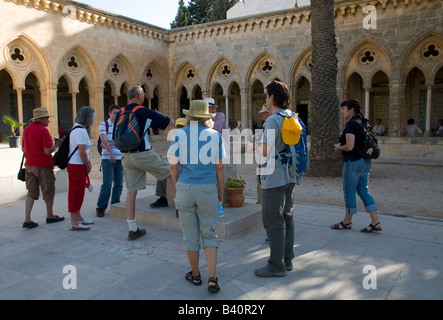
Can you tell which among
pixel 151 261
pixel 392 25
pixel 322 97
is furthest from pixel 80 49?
pixel 151 261

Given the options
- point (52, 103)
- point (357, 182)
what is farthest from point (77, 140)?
point (52, 103)

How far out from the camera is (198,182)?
2.97 m

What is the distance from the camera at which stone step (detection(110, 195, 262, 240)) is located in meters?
4.34

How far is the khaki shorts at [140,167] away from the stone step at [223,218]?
2.25ft

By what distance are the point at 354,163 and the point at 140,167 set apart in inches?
105

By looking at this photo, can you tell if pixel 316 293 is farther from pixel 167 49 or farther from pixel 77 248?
pixel 167 49

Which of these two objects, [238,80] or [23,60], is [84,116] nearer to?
[23,60]

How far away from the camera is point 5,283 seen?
3141mm

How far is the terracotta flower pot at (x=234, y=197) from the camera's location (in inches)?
200

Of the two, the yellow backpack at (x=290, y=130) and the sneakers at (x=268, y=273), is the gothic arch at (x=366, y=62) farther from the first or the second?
the sneakers at (x=268, y=273)

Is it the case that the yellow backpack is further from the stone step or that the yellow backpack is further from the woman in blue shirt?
the stone step

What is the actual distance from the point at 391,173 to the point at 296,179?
26.6 ft

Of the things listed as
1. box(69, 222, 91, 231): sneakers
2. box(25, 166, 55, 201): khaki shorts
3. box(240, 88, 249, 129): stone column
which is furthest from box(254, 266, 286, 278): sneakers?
box(240, 88, 249, 129): stone column

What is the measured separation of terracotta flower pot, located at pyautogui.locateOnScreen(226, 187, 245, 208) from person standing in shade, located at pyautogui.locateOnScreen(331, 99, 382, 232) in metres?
1.44
